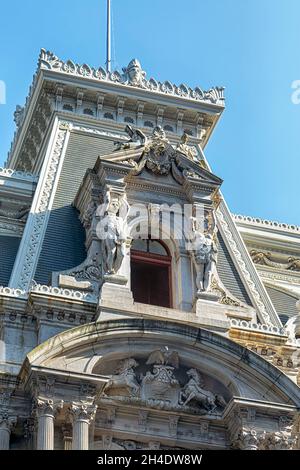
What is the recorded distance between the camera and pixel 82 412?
30109 millimetres

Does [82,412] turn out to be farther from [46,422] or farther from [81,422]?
[46,422]

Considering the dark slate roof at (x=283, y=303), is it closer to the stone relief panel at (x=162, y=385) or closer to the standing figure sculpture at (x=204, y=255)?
the standing figure sculpture at (x=204, y=255)

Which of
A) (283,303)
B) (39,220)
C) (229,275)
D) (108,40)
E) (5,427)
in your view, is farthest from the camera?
(108,40)

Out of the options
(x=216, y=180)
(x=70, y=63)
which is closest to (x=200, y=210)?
(x=216, y=180)

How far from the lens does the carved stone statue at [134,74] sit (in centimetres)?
4478

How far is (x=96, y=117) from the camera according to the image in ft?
141

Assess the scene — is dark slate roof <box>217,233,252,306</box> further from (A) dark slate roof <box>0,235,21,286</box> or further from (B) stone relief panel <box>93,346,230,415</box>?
(A) dark slate roof <box>0,235,21,286</box>

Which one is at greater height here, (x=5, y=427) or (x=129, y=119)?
(x=129, y=119)

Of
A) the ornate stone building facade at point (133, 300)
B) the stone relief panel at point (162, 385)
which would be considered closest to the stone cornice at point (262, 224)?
the ornate stone building facade at point (133, 300)

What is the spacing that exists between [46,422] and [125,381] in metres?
2.65

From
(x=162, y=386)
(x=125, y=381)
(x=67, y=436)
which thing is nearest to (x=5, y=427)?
(x=67, y=436)

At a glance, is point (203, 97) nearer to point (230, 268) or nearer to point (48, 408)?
point (230, 268)

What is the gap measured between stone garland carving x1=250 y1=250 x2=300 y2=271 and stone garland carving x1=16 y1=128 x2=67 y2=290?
7033 mm
